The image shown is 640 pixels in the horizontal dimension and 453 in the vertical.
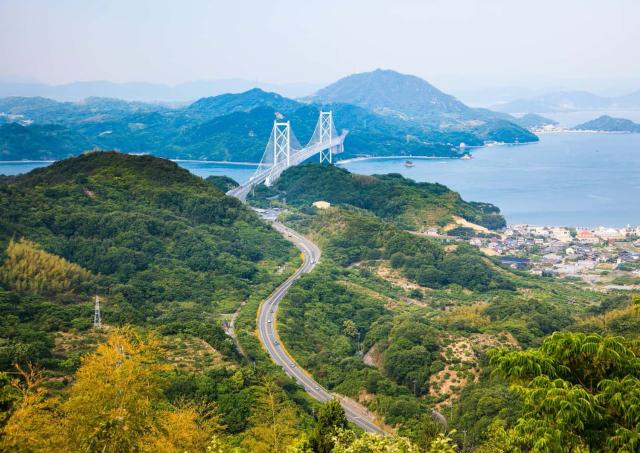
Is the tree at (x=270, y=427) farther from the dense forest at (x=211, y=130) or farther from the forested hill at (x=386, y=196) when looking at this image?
the dense forest at (x=211, y=130)

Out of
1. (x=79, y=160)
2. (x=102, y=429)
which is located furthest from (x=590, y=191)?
(x=102, y=429)

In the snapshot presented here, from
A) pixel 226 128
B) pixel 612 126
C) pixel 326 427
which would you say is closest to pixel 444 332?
pixel 326 427

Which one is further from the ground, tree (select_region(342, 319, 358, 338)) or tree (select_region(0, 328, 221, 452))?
tree (select_region(0, 328, 221, 452))

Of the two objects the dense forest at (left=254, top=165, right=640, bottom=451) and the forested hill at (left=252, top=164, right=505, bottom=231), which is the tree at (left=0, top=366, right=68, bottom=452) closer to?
the dense forest at (left=254, top=165, right=640, bottom=451)

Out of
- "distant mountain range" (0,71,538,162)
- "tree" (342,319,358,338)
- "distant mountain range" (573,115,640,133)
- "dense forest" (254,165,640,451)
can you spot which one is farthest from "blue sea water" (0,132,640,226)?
"tree" (342,319,358,338)

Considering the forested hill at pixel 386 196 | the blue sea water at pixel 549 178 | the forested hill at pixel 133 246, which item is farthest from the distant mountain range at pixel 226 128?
the forested hill at pixel 133 246

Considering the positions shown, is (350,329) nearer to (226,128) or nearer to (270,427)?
(270,427)
